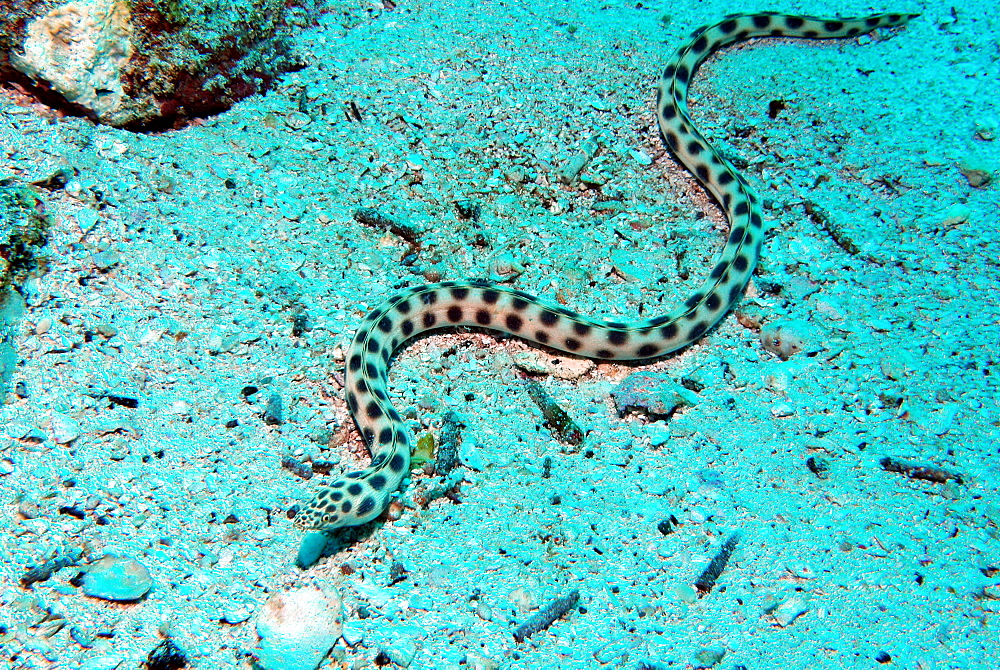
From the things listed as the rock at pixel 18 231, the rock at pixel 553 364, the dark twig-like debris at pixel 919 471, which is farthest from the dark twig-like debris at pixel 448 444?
the rock at pixel 18 231

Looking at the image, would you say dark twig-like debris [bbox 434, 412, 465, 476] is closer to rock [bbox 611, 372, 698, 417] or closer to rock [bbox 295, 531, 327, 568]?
rock [bbox 295, 531, 327, 568]

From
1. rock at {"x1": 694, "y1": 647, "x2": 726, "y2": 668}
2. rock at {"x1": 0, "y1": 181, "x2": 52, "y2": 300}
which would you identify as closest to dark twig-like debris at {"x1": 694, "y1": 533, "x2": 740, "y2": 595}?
rock at {"x1": 694, "y1": 647, "x2": 726, "y2": 668}

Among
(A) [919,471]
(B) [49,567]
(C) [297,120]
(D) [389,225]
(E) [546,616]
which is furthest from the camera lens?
(C) [297,120]

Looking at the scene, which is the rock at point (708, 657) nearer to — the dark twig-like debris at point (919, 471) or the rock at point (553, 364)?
the dark twig-like debris at point (919, 471)

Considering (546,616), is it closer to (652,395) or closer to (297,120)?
(652,395)

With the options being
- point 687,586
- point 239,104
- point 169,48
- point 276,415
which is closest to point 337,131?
point 239,104

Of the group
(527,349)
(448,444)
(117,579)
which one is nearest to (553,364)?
(527,349)
